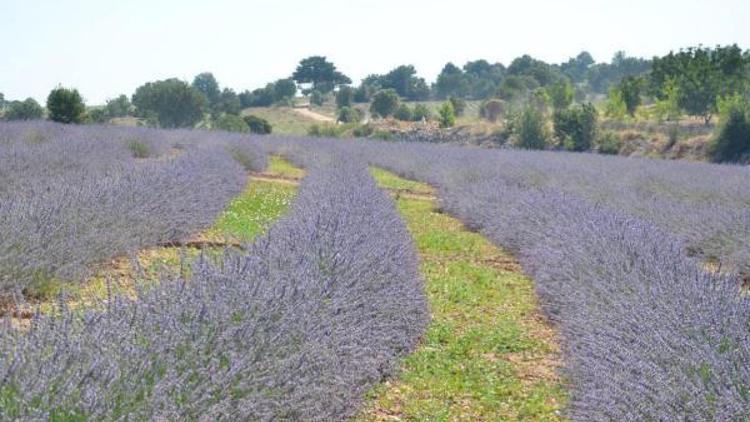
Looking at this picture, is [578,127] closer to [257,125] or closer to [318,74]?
[257,125]

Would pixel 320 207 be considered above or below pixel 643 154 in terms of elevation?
above

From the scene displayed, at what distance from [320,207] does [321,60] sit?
293 ft

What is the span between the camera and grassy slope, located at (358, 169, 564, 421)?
156 inches

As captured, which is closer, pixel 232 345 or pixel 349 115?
pixel 232 345

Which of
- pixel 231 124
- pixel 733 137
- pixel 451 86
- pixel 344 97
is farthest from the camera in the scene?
pixel 451 86

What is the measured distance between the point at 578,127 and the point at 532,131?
1901 mm

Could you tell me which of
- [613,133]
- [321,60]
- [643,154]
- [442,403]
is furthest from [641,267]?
[321,60]

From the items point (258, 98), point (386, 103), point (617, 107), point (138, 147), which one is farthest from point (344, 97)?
point (138, 147)

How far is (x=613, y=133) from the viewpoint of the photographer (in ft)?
105

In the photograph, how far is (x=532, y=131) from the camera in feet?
109

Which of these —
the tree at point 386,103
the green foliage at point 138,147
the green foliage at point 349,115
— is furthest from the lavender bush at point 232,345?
the tree at point 386,103

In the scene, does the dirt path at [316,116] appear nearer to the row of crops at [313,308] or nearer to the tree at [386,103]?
the tree at [386,103]

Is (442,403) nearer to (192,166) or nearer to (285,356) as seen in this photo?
(285,356)

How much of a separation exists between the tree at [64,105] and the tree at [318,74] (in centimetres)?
6821
